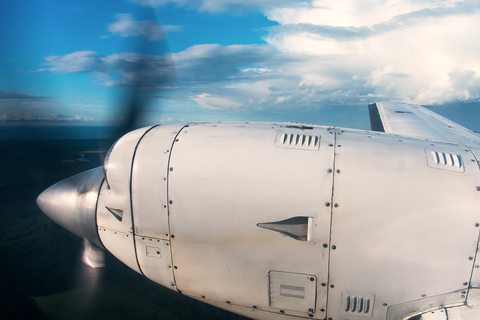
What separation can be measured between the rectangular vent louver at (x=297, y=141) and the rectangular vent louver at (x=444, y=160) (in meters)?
1.08

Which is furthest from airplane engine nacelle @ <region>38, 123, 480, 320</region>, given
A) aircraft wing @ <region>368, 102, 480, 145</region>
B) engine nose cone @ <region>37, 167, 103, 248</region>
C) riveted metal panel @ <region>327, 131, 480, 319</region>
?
aircraft wing @ <region>368, 102, 480, 145</region>

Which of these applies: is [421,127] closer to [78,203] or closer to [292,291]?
[292,291]

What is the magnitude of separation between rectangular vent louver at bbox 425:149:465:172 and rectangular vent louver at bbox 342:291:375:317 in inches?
54.3

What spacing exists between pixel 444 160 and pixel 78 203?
416 cm

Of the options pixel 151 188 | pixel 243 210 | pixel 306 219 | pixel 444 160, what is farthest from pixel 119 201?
pixel 444 160

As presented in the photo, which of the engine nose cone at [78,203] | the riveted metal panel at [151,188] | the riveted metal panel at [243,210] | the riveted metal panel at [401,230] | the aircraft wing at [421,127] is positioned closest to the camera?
the riveted metal panel at [401,230]

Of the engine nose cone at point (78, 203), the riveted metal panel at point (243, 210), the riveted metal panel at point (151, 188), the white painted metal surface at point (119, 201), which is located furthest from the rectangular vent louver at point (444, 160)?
the engine nose cone at point (78, 203)

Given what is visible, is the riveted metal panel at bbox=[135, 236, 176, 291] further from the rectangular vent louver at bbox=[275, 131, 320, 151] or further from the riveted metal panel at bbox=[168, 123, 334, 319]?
the rectangular vent louver at bbox=[275, 131, 320, 151]

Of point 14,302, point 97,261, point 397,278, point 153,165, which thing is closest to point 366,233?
point 397,278

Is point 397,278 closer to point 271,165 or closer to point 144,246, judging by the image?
point 271,165

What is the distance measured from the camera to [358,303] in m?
2.37

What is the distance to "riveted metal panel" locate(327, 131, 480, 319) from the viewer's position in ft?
7.27

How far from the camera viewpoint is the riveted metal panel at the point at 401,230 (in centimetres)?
222

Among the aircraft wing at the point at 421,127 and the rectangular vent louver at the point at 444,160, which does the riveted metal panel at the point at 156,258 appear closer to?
the rectangular vent louver at the point at 444,160
